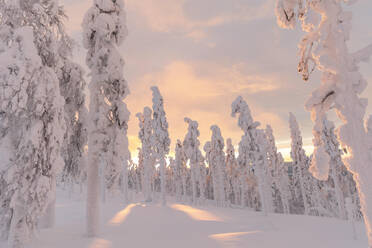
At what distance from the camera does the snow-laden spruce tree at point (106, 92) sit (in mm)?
11531

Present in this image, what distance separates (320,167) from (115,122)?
9.26m

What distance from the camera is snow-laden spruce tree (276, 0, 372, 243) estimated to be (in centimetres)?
500

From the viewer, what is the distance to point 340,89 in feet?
17.2

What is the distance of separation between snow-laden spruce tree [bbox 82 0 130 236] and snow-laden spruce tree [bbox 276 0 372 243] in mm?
A: 8655

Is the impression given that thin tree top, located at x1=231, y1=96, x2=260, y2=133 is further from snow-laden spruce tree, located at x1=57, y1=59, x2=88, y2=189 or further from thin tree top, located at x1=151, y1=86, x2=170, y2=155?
snow-laden spruce tree, located at x1=57, y1=59, x2=88, y2=189

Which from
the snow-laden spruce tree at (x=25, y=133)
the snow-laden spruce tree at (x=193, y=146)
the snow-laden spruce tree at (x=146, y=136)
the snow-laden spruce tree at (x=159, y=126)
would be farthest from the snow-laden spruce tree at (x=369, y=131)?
the snow-laden spruce tree at (x=193, y=146)

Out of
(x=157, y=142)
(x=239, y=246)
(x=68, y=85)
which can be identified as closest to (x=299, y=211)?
(x=157, y=142)

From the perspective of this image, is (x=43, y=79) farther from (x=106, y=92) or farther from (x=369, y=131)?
(x=369, y=131)

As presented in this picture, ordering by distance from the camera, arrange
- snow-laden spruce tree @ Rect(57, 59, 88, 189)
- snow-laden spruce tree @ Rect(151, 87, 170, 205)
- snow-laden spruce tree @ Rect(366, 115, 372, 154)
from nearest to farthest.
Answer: snow-laden spruce tree @ Rect(366, 115, 372, 154)
snow-laden spruce tree @ Rect(57, 59, 88, 189)
snow-laden spruce tree @ Rect(151, 87, 170, 205)

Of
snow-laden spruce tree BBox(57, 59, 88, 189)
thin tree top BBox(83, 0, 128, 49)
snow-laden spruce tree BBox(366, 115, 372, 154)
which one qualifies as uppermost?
thin tree top BBox(83, 0, 128, 49)

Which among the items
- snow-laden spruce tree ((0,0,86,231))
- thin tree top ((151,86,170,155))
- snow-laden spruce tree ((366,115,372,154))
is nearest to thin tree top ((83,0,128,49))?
snow-laden spruce tree ((0,0,86,231))

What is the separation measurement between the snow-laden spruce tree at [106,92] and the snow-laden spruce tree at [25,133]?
118 inches

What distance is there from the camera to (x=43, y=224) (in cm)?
1126

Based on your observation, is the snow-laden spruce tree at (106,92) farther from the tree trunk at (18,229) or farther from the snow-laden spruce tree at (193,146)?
the snow-laden spruce tree at (193,146)
